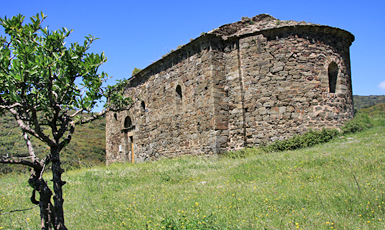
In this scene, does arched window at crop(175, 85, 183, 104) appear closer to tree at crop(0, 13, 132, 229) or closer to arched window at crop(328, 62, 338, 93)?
arched window at crop(328, 62, 338, 93)

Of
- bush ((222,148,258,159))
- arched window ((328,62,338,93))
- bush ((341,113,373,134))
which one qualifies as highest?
arched window ((328,62,338,93))

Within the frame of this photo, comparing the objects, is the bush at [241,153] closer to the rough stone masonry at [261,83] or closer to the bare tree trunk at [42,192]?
the rough stone masonry at [261,83]

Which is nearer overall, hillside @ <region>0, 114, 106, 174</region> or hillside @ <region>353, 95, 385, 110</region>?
hillside @ <region>0, 114, 106, 174</region>

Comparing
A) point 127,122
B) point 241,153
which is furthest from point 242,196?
point 127,122

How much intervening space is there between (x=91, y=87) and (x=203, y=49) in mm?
9328

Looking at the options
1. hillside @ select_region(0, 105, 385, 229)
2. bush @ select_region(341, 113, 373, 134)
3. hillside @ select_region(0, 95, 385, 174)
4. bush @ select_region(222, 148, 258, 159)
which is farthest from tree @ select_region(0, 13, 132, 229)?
hillside @ select_region(0, 95, 385, 174)

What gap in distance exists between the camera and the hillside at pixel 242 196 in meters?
4.62

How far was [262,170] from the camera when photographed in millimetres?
8453

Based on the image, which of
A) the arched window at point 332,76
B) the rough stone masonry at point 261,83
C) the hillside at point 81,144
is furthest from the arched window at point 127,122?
the arched window at point 332,76

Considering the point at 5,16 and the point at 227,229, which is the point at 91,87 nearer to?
the point at 5,16

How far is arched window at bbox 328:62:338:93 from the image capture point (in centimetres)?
1292

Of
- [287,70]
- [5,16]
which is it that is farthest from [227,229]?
[287,70]

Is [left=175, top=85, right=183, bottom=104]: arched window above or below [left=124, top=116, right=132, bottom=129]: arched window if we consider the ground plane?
above

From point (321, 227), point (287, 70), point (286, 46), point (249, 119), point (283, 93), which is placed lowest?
point (321, 227)
